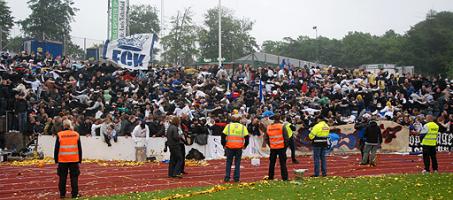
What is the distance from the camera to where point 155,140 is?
80.1 ft

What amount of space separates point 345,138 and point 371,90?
7.19 metres

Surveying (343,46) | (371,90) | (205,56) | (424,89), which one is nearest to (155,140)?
(371,90)

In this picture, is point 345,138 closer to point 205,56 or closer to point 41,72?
point 41,72

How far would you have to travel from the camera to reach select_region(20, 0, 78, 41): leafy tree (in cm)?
7469

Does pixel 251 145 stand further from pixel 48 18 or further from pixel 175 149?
pixel 48 18

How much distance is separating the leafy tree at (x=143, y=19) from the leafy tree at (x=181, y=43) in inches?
598

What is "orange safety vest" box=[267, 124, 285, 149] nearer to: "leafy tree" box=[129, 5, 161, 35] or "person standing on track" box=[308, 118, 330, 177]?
"person standing on track" box=[308, 118, 330, 177]

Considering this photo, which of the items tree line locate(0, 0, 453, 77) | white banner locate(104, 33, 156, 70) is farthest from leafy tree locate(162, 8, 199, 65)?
white banner locate(104, 33, 156, 70)

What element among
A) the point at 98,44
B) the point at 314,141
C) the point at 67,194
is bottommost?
the point at 67,194

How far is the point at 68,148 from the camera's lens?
14336mm

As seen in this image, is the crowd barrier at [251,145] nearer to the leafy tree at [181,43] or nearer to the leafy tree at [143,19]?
the leafy tree at [181,43]

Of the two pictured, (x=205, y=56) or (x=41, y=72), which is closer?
(x=41, y=72)

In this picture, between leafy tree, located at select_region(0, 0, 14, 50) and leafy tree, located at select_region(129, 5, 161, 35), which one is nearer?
leafy tree, located at select_region(0, 0, 14, 50)

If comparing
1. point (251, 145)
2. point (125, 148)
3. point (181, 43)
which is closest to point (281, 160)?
point (125, 148)
